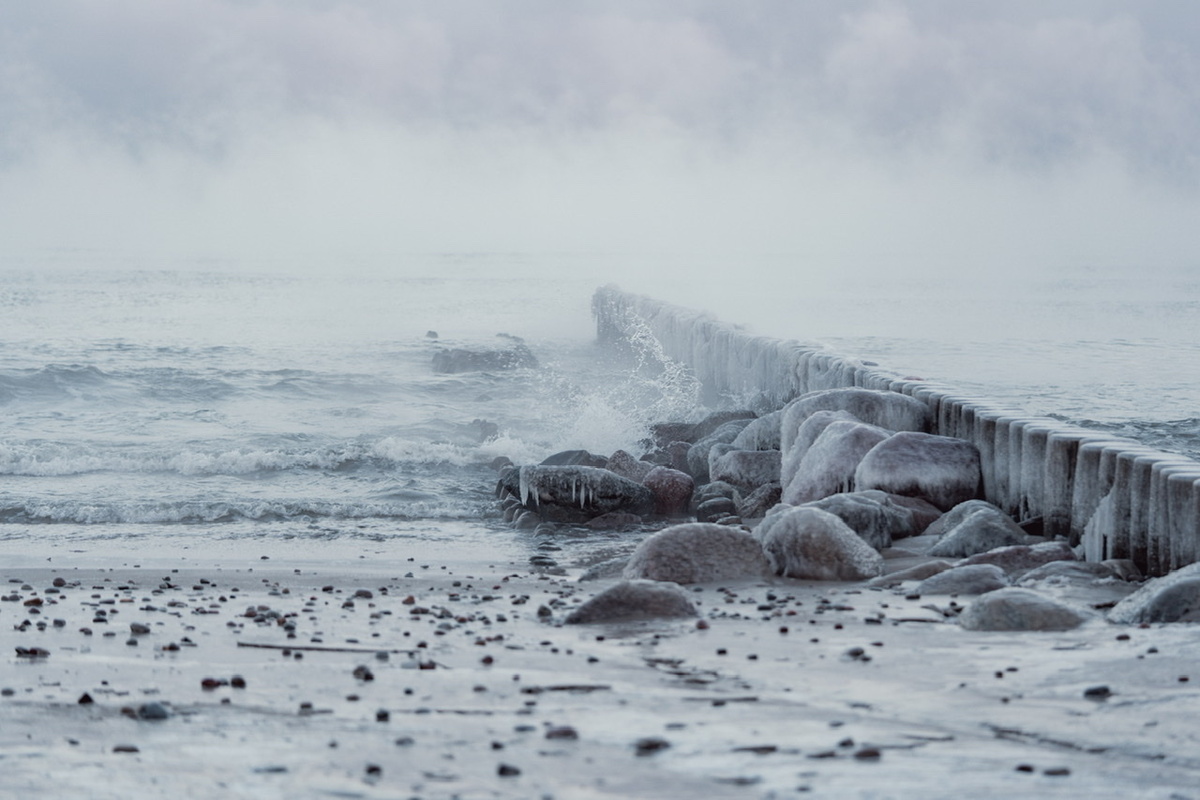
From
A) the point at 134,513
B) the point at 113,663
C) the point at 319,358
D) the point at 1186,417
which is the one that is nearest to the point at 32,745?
the point at 113,663

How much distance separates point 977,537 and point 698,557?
1733 millimetres

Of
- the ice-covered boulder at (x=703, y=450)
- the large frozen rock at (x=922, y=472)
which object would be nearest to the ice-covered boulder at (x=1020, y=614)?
the large frozen rock at (x=922, y=472)

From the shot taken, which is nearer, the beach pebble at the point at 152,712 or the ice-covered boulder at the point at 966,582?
the beach pebble at the point at 152,712

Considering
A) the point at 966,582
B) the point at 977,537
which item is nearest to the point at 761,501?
the point at 977,537

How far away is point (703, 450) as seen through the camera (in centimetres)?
1347

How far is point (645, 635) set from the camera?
19.7 feet

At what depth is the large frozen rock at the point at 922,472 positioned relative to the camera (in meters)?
9.50

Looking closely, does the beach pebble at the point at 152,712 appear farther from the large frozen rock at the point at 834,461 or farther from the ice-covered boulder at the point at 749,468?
the ice-covered boulder at the point at 749,468

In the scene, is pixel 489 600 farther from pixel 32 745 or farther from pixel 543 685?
pixel 32 745

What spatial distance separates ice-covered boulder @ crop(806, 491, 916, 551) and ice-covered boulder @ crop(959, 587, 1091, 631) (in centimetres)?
248

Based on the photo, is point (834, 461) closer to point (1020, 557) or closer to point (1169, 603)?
point (1020, 557)

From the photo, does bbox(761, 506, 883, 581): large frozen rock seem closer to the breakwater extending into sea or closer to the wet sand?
the wet sand

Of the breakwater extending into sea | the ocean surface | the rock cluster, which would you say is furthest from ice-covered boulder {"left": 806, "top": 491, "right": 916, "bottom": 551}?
the ocean surface

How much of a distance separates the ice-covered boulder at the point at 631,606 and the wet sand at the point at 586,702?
0.37ft
